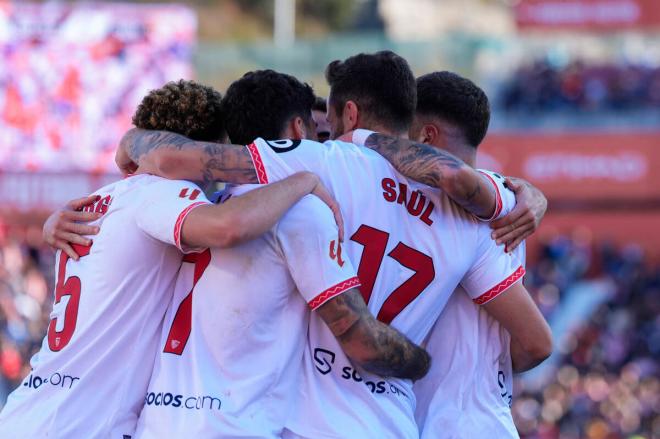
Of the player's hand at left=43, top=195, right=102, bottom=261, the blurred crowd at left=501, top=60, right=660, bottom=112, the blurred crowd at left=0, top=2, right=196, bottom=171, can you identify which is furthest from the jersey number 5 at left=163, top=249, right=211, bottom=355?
the blurred crowd at left=501, top=60, right=660, bottom=112

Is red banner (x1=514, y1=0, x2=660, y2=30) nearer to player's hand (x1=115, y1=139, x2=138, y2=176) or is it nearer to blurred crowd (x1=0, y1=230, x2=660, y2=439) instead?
blurred crowd (x1=0, y1=230, x2=660, y2=439)

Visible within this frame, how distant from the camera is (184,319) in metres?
4.02

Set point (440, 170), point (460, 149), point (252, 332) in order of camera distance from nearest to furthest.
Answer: point (252, 332), point (440, 170), point (460, 149)

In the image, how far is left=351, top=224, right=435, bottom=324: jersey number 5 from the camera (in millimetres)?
4066

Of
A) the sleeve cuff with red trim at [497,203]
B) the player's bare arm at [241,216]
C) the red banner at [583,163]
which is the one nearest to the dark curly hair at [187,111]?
the player's bare arm at [241,216]

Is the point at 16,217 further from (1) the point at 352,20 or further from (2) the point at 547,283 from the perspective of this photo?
(1) the point at 352,20

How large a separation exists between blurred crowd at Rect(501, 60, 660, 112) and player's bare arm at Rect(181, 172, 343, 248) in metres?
20.8

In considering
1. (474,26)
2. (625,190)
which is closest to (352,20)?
(474,26)

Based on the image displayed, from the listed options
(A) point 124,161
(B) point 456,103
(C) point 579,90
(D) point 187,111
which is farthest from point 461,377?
(C) point 579,90

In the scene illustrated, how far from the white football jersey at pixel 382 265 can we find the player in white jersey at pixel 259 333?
0.09 metres

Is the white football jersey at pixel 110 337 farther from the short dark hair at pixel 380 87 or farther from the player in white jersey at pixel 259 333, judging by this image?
the short dark hair at pixel 380 87

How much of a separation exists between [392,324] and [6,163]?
66.9 feet

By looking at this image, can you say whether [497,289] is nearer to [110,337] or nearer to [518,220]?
[518,220]

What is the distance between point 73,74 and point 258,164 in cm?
1993
